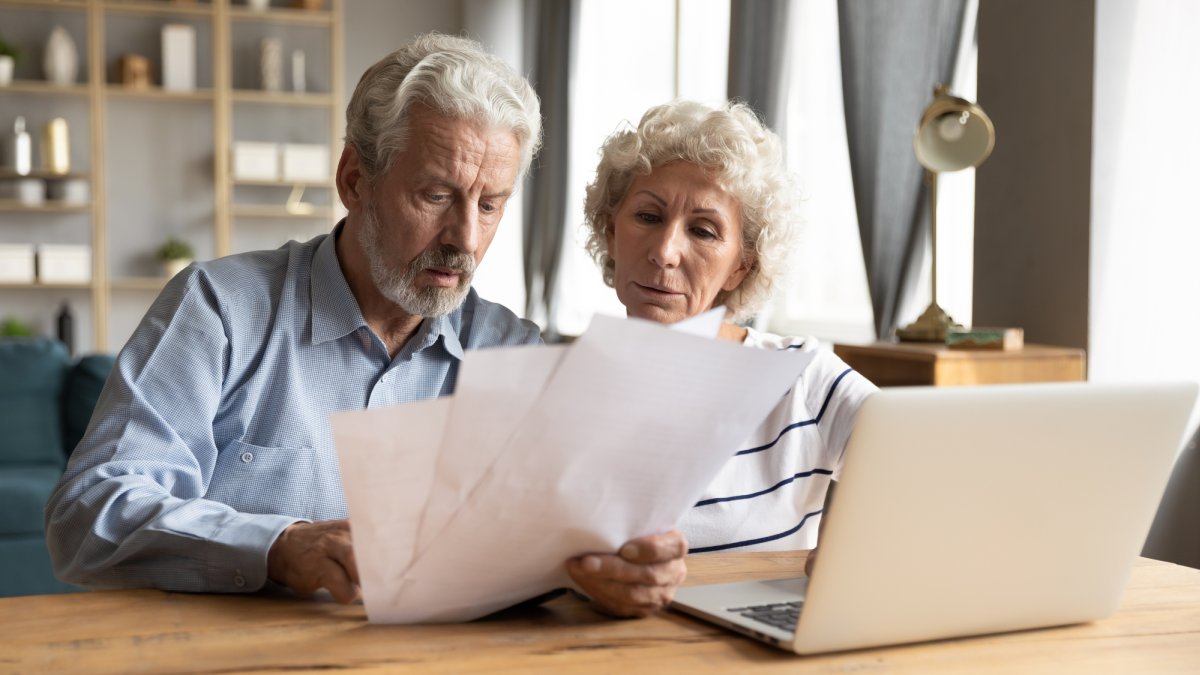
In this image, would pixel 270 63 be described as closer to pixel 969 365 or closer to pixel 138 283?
pixel 138 283

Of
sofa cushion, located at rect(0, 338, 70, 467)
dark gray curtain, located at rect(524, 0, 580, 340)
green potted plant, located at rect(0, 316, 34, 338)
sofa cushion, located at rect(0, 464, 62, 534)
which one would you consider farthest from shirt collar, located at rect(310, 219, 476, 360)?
green potted plant, located at rect(0, 316, 34, 338)

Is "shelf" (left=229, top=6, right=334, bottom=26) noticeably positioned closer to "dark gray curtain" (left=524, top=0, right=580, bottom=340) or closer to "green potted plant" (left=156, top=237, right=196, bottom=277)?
"dark gray curtain" (left=524, top=0, right=580, bottom=340)

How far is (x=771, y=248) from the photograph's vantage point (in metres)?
1.78

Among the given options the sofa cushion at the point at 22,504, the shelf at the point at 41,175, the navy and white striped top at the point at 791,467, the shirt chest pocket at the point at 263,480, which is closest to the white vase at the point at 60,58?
the shelf at the point at 41,175

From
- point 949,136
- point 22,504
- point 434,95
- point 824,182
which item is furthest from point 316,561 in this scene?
point 824,182

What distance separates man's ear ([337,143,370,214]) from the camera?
163cm

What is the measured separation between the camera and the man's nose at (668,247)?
166 cm

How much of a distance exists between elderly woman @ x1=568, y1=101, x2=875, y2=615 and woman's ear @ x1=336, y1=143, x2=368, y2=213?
0.40 m

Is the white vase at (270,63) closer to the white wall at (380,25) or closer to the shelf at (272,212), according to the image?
the white wall at (380,25)

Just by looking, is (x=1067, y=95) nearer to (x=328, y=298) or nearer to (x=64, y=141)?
(x=328, y=298)

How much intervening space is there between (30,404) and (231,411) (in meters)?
2.94

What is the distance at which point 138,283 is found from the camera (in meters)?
6.49

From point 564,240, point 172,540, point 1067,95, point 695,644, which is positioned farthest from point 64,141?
point 695,644

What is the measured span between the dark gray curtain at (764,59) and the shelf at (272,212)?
327cm
